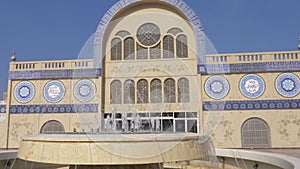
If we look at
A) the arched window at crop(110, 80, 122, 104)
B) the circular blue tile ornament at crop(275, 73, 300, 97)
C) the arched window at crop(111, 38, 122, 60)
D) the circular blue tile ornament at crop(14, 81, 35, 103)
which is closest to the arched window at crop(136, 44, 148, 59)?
the arched window at crop(111, 38, 122, 60)

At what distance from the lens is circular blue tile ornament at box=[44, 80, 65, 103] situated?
1501cm

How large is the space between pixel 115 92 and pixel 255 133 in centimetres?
734

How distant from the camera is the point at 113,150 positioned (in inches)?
193

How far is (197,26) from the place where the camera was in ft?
48.0

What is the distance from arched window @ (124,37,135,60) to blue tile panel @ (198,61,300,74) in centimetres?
372

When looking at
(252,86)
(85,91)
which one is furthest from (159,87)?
(252,86)

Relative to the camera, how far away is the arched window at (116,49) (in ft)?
50.4

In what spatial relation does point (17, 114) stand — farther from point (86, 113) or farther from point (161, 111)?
point (161, 111)

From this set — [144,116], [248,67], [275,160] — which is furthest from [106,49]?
[275,160]

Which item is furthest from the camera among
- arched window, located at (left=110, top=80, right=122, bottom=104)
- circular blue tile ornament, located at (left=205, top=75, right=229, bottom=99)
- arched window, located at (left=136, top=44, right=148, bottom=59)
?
arched window, located at (left=136, top=44, right=148, bottom=59)

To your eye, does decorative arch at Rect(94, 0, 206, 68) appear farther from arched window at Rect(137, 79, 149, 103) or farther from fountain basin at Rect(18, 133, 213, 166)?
fountain basin at Rect(18, 133, 213, 166)

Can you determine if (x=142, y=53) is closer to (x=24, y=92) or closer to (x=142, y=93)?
(x=142, y=93)

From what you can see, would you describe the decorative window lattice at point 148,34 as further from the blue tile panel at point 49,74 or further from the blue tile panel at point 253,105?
the blue tile panel at point 253,105

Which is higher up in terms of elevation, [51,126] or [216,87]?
[216,87]
